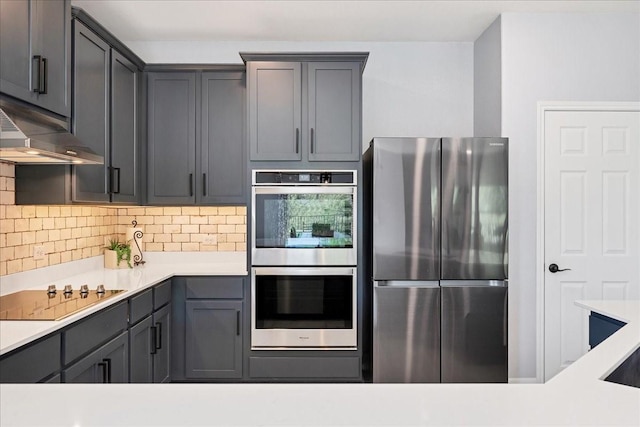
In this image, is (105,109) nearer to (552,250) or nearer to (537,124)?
(537,124)

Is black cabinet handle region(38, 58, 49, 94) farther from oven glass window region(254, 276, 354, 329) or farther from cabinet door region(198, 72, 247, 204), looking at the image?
oven glass window region(254, 276, 354, 329)

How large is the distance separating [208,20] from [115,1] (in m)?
0.63

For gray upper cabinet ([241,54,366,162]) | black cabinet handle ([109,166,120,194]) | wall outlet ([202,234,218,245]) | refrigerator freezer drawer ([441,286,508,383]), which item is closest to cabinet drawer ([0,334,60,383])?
black cabinet handle ([109,166,120,194])

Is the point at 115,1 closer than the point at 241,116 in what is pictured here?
Yes

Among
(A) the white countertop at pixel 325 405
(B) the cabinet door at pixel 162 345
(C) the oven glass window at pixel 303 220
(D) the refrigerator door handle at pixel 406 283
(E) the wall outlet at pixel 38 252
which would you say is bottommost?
(B) the cabinet door at pixel 162 345

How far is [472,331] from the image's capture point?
9.71ft

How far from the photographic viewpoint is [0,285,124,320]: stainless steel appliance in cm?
196

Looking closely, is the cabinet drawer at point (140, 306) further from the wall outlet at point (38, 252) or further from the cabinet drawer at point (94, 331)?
the wall outlet at point (38, 252)

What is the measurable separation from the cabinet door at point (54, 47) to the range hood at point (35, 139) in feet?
0.25

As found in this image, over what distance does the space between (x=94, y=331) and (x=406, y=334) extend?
1869mm

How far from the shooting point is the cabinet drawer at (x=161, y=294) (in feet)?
9.53

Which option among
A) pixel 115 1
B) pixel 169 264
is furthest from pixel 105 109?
pixel 169 264

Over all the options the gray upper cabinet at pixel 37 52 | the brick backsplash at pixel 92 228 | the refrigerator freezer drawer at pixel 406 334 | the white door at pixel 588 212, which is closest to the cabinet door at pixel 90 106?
the gray upper cabinet at pixel 37 52

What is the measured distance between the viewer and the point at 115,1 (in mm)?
3016
